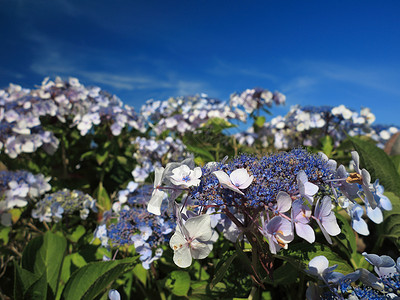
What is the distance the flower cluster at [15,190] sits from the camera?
237 cm

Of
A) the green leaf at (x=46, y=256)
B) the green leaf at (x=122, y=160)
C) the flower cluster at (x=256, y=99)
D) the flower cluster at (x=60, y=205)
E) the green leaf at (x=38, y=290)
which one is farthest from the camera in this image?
the flower cluster at (x=256, y=99)

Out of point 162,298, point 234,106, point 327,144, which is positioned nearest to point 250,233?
point 162,298

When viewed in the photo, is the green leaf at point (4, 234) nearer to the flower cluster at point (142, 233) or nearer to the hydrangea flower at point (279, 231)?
the flower cluster at point (142, 233)

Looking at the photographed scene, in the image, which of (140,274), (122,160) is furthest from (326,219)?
(122,160)

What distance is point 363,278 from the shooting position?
98cm

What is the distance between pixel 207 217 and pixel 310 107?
257 centimetres

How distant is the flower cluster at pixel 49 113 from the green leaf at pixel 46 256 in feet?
5.04

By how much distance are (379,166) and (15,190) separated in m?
2.43

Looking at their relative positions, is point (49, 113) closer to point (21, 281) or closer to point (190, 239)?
point (21, 281)

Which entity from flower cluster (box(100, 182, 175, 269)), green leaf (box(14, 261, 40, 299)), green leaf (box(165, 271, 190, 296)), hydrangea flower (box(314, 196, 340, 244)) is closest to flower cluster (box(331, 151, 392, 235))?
hydrangea flower (box(314, 196, 340, 244))

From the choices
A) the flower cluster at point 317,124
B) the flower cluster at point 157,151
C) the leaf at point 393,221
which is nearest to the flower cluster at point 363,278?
the leaf at point 393,221

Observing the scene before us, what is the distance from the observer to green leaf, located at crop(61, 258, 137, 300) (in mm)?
1270

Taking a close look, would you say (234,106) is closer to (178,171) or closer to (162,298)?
(162,298)

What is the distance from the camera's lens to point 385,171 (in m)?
1.67
